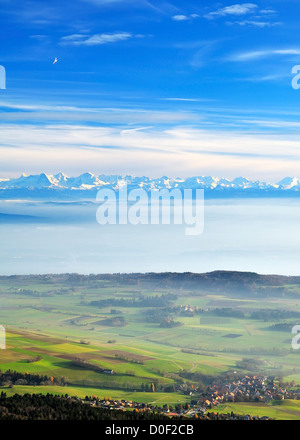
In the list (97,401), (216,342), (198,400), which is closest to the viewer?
(97,401)

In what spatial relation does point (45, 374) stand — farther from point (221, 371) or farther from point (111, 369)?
point (221, 371)

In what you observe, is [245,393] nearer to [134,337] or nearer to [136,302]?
[134,337]

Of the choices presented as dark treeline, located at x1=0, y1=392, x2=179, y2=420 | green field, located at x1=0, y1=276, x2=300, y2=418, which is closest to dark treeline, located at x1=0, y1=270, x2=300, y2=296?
green field, located at x1=0, y1=276, x2=300, y2=418

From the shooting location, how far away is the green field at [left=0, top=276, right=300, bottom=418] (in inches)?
2074

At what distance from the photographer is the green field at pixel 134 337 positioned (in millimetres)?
52688

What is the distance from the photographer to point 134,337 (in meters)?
77.8

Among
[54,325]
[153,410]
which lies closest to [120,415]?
[153,410]

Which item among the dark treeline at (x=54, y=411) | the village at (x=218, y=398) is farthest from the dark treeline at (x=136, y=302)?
the dark treeline at (x=54, y=411)

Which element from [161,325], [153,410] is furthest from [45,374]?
[161,325]

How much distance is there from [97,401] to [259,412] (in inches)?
492

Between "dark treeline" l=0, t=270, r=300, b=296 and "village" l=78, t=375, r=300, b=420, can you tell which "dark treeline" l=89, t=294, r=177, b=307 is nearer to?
"dark treeline" l=0, t=270, r=300, b=296

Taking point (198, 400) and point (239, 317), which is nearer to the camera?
point (198, 400)

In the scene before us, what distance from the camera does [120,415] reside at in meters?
36.9

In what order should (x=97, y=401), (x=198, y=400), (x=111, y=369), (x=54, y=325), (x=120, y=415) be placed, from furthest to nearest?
(x=54, y=325), (x=111, y=369), (x=198, y=400), (x=97, y=401), (x=120, y=415)
